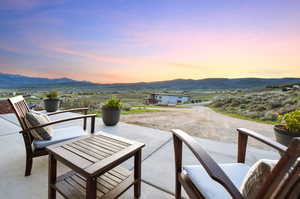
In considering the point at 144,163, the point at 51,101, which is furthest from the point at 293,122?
the point at 51,101

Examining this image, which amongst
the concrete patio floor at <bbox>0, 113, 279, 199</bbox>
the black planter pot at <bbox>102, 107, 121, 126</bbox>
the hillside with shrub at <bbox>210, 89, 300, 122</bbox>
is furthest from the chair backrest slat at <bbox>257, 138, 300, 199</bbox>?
the hillside with shrub at <bbox>210, 89, 300, 122</bbox>

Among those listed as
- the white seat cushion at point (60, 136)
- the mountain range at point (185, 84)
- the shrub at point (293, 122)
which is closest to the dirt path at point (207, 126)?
the shrub at point (293, 122)

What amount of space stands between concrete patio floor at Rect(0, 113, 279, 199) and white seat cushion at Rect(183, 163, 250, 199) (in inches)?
22.4

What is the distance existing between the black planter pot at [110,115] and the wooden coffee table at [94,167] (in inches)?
78.3

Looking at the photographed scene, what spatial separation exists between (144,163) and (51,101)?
16.7 ft

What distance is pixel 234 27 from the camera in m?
4.24

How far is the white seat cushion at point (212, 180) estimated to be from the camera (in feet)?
2.84

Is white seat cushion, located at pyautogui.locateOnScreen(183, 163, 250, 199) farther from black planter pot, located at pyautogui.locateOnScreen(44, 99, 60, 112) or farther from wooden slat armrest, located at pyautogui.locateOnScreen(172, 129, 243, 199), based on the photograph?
black planter pot, located at pyautogui.locateOnScreen(44, 99, 60, 112)

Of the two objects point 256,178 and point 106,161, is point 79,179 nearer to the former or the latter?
point 106,161

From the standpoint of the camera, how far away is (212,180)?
3.25ft

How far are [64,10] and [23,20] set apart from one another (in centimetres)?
180

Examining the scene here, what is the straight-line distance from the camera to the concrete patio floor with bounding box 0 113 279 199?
1.43 m

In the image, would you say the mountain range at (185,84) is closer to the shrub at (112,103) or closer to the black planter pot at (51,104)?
the black planter pot at (51,104)

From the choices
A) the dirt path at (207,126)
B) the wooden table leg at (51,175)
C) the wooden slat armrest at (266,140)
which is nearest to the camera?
the wooden slat armrest at (266,140)
